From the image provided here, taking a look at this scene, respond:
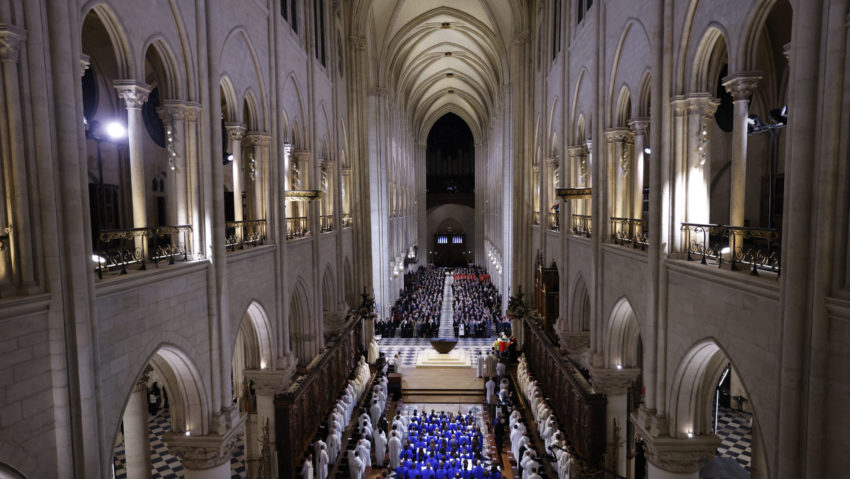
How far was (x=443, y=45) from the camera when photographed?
34250 millimetres

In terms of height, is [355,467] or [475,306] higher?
[355,467]

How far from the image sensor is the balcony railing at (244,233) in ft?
33.1

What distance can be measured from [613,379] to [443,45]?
2808 centimetres

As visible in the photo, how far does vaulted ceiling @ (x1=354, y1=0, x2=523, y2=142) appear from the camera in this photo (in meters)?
25.9

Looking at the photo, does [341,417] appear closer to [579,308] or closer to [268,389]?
[268,389]

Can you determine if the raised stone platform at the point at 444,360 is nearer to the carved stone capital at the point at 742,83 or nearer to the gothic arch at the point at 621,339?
the gothic arch at the point at 621,339

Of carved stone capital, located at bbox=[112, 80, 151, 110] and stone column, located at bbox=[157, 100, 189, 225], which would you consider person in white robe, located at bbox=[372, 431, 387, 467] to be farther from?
carved stone capital, located at bbox=[112, 80, 151, 110]

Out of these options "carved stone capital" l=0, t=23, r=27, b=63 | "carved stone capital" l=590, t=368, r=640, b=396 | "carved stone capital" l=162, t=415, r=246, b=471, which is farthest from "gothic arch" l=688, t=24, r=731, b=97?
"carved stone capital" l=162, t=415, r=246, b=471

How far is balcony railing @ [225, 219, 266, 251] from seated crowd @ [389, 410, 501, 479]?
642cm

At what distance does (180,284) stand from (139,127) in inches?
93.8

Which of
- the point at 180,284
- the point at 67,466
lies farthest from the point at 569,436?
the point at 67,466

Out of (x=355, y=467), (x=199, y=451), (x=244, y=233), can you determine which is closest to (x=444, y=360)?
(x=355, y=467)

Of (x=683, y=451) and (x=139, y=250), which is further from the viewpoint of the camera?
(x=683, y=451)

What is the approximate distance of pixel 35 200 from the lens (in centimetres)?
501
